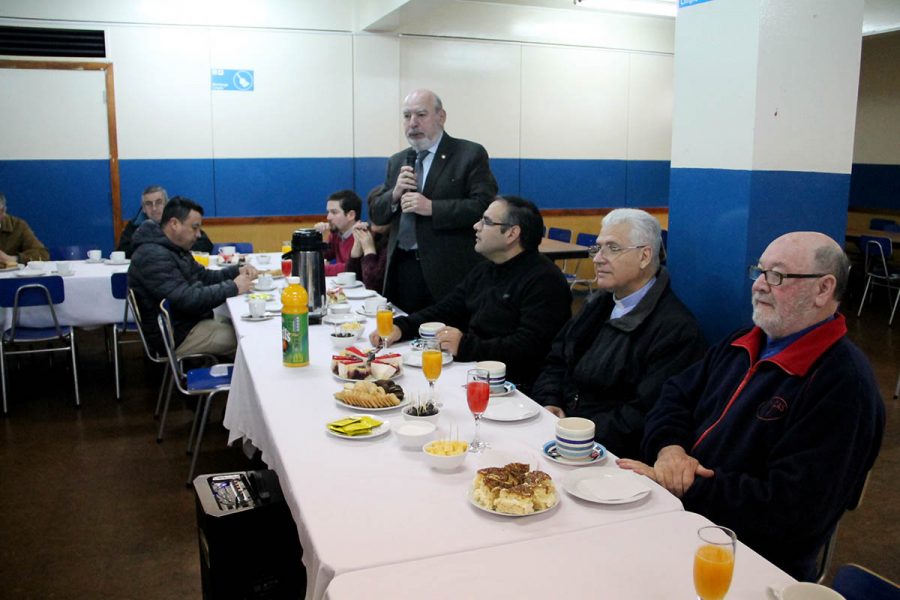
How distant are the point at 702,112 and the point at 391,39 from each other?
18.5 feet

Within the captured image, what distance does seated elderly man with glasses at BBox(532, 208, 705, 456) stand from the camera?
2611 millimetres

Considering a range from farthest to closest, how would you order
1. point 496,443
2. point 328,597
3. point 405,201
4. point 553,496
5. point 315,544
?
point 405,201 < point 496,443 < point 553,496 < point 315,544 < point 328,597

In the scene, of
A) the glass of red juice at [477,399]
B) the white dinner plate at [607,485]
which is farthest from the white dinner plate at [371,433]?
the white dinner plate at [607,485]

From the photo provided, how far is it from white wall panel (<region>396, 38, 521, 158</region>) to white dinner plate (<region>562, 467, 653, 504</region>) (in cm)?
671

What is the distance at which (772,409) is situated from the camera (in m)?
2.04

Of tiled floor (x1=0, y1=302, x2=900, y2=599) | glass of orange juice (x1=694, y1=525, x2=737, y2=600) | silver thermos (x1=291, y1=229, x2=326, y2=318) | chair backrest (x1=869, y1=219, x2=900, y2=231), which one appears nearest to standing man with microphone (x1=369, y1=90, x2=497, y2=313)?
silver thermos (x1=291, y1=229, x2=326, y2=318)

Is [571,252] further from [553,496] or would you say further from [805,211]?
[553,496]

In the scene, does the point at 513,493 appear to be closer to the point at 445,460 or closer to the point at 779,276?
the point at 445,460

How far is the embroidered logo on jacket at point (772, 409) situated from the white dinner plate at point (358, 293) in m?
2.69

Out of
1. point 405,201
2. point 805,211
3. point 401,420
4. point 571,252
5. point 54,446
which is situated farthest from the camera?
point 571,252

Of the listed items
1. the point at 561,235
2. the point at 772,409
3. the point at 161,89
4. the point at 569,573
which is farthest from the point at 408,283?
the point at 161,89

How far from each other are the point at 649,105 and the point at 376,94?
3.34m

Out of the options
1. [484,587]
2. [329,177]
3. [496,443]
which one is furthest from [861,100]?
[484,587]

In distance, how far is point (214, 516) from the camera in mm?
2316
